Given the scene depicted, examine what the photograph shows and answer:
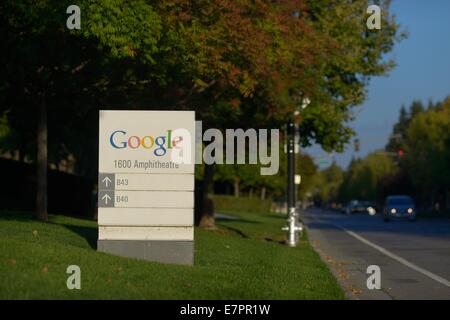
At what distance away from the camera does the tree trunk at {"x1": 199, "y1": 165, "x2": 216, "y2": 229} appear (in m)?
33.5

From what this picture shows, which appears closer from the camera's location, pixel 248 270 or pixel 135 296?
pixel 135 296

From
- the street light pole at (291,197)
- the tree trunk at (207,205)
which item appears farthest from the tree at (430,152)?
the street light pole at (291,197)

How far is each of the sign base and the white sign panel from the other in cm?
9

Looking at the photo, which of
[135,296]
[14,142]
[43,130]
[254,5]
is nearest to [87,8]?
[254,5]

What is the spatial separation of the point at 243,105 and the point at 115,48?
12240 mm

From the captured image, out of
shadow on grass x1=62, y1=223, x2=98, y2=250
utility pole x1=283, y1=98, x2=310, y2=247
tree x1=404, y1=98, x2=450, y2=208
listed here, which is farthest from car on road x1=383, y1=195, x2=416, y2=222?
shadow on grass x1=62, y1=223, x2=98, y2=250

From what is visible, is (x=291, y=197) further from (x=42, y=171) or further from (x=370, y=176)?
(x=370, y=176)

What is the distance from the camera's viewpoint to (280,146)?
114ft

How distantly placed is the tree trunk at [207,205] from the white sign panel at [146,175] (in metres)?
16.7

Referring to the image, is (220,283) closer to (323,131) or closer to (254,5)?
(254,5)

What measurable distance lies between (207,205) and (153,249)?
17589 mm

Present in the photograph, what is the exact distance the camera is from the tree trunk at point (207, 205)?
110ft

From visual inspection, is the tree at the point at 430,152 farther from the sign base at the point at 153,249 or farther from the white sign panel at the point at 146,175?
the sign base at the point at 153,249

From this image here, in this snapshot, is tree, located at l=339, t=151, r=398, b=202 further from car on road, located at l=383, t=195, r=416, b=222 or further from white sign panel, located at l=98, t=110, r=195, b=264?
white sign panel, located at l=98, t=110, r=195, b=264
